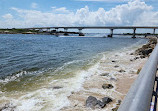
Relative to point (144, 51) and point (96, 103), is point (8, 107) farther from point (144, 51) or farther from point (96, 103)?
point (144, 51)

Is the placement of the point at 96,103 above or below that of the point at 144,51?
below

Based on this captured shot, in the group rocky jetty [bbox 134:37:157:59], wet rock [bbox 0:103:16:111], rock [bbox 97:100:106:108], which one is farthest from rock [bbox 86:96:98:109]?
rocky jetty [bbox 134:37:157:59]

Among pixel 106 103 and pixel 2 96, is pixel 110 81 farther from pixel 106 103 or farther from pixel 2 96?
pixel 2 96

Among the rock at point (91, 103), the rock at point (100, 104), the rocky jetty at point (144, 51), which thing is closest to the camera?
the rock at point (100, 104)

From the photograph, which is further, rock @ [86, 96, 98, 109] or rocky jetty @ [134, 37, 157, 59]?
rocky jetty @ [134, 37, 157, 59]

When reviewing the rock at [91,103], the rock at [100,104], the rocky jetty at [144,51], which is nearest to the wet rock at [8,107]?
the rock at [91,103]

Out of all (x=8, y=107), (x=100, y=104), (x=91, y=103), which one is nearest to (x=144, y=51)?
(x=100, y=104)

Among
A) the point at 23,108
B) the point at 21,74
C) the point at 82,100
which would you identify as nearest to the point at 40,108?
the point at 23,108

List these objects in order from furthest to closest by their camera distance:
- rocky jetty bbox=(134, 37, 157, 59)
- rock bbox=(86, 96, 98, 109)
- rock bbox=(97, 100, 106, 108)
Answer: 1. rocky jetty bbox=(134, 37, 157, 59)
2. rock bbox=(86, 96, 98, 109)
3. rock bbox=(97, 100, 106, 108)

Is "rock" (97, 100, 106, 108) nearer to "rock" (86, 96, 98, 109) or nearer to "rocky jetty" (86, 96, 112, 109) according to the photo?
"rocky jetty" (86, 96, 112, 109)

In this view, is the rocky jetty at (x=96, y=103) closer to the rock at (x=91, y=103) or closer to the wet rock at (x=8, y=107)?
the rock at (x=91, y=103)

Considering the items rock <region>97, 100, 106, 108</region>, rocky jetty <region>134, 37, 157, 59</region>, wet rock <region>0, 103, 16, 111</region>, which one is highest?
rocky jetty <region>134, 37, 157, 59</region>

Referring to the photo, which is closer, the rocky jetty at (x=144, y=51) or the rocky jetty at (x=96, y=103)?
the rocky jetty at (x=96, y=103)

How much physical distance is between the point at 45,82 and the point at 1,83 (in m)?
3.47
